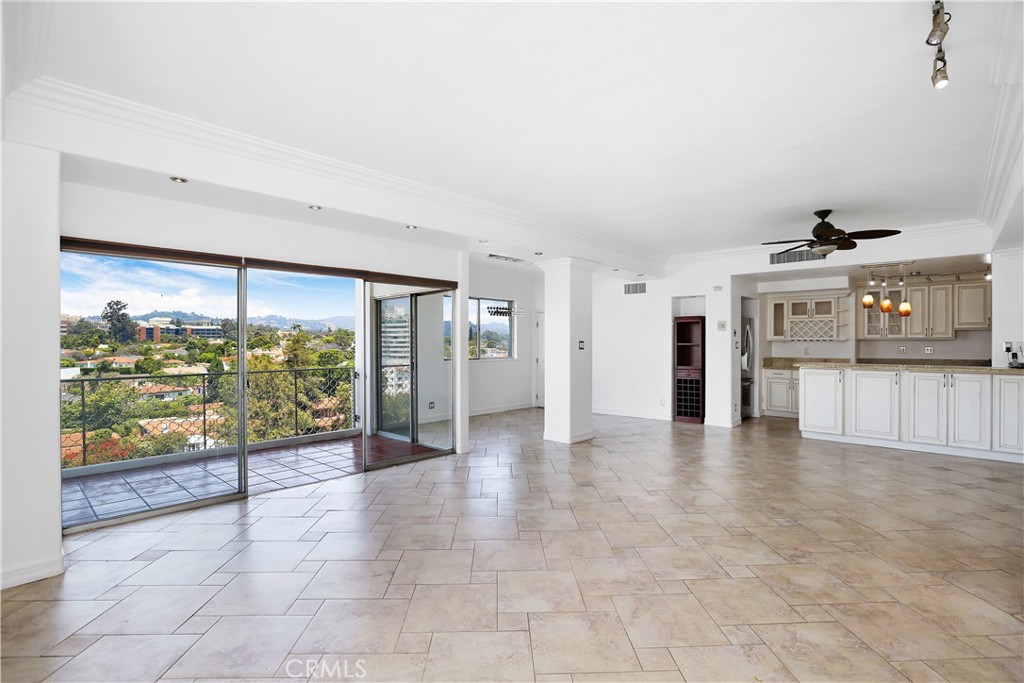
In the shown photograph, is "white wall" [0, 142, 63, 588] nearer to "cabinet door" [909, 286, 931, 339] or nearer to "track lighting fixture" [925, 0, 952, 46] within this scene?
"track lighting fixture" [925, 0, 952, 46]

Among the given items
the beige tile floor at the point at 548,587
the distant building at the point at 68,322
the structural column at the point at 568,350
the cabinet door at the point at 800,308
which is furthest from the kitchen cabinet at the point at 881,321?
the distant building at the point at 68,322

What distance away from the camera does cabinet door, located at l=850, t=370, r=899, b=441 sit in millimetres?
6102

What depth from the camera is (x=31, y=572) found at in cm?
272

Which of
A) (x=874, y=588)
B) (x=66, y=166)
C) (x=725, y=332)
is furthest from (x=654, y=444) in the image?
(x=66, y=166)

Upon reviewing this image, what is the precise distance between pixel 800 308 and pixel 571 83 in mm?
7648

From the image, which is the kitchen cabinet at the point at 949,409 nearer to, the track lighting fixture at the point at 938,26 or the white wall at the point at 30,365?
the track lighting fixture at the point at 938,26

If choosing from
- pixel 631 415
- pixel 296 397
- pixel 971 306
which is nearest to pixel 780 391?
pixel 631 415

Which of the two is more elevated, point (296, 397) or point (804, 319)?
point (804, 319)

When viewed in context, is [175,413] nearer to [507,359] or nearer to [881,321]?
[507,359]

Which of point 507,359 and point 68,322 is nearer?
point 68,322

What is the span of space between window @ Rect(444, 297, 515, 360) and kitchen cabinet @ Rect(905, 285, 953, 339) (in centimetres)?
665

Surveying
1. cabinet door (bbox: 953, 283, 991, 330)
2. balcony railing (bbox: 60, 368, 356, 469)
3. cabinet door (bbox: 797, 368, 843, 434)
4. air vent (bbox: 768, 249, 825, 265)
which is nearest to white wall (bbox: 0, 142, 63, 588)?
balcony railing (bbox: 60, 368, 356, 469)

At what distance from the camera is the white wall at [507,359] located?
8812 millimetres

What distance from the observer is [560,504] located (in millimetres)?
4043
